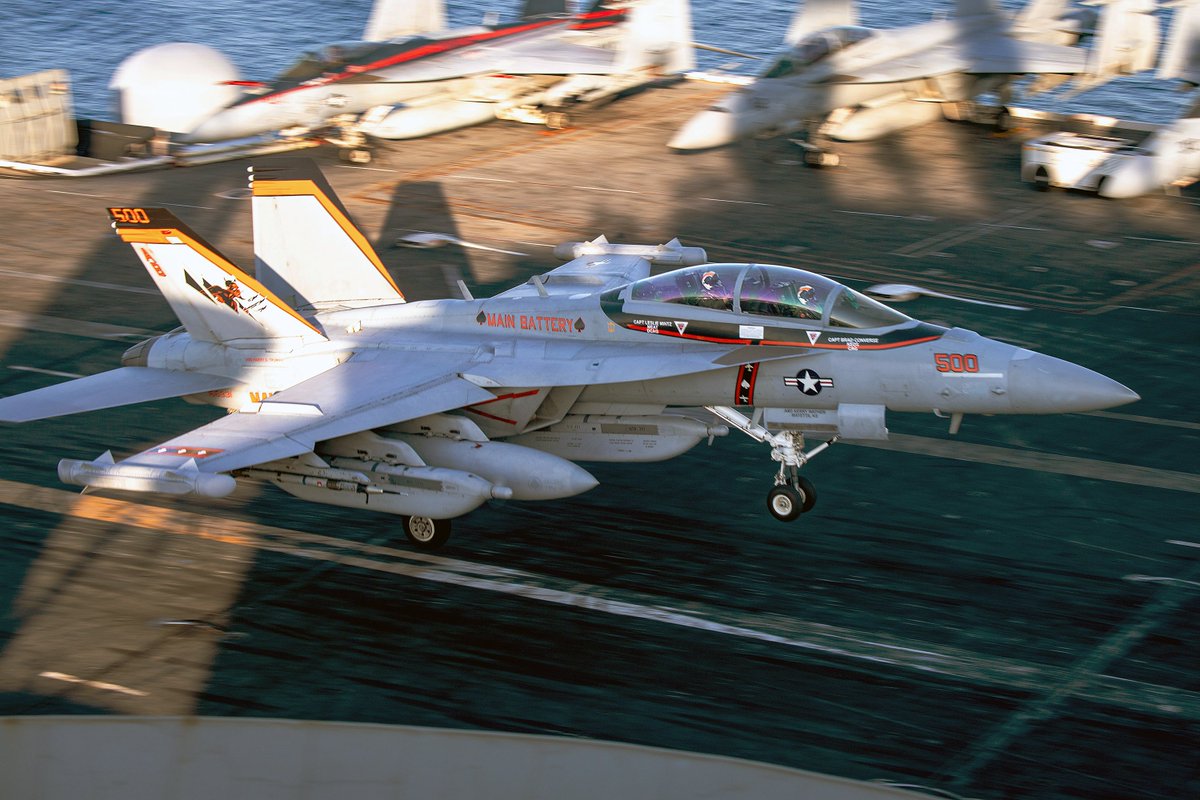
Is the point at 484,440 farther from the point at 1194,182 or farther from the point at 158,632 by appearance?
the point at 1194,182

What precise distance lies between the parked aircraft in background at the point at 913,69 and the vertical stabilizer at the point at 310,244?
17.4 metres

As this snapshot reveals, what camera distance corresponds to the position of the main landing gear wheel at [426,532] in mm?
17750

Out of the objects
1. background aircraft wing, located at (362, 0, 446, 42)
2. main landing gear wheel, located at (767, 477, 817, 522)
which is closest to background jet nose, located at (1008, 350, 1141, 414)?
main landing gear wheel, located at (767, 477, 817, 522)

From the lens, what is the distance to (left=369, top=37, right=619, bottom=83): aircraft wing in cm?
3781

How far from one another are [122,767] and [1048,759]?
338 inches

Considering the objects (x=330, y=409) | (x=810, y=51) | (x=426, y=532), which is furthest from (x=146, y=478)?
(x=810, y=51)

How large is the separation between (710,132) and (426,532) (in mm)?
20743

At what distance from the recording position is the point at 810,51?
37.2 m

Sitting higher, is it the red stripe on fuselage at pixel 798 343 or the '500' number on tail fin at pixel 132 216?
the '500' number on tail fin at pixel 132 216

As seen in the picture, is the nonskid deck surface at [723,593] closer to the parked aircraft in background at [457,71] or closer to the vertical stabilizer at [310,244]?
the vertical stabilizer at [310,244]

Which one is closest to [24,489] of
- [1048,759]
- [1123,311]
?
[1048,759]

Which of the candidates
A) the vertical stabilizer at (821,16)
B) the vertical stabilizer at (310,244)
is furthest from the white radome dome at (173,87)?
the vertical stabilizer at (310,244)

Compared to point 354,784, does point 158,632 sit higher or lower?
lower

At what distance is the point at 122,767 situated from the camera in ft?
33.7
